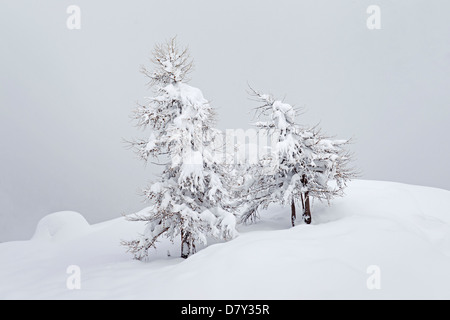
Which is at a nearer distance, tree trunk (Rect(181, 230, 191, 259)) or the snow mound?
tree trunk (Rect(181, 230, 191, 259))

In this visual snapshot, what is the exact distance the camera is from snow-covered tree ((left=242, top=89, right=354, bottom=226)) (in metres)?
13.2

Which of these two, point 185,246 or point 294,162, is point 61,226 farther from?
point 294,162

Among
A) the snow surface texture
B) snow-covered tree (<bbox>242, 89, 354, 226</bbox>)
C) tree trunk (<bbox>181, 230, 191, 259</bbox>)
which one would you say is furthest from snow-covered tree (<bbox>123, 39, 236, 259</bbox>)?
snow-covered tree (<bbox>242, 89, 354, 226</bbox>)

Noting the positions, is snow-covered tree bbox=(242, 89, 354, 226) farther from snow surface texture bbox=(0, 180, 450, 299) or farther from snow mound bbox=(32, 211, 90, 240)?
snow mound bbox=(32, 211, 90, 240)

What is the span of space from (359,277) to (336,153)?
8952 mm

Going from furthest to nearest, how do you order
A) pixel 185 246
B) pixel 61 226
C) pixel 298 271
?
pixel 61 226, pixel 185 246, pixel 298 271

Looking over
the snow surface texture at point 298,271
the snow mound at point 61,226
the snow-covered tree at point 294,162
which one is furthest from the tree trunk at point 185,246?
the snow mound at point 61,226

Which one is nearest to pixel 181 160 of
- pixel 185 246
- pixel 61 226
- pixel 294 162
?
pixel 185 246

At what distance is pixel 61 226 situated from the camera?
1075 inches

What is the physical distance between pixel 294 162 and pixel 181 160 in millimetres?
5262

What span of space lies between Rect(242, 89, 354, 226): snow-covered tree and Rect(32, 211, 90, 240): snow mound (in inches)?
775

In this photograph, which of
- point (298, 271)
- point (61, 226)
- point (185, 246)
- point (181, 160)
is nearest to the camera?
point (298, 271)
